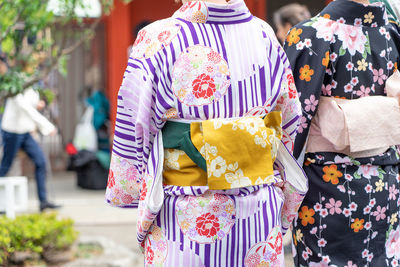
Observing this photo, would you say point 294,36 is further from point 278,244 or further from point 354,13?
point 278,244

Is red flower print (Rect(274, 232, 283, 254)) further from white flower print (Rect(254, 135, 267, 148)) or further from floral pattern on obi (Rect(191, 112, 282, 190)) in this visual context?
white flower print (Rect(254, 135, 267, 148))

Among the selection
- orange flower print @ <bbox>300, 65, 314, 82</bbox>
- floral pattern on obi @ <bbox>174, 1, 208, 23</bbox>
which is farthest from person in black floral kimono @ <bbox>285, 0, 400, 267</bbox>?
floral pattern on obi @ <bbox>174, 1, 208, 23</bbox>

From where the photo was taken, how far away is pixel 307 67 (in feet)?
8.79

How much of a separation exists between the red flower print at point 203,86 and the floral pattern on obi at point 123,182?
430 millimetres

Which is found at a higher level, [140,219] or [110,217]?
[140,219]

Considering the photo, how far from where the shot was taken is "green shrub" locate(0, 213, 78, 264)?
173 inches

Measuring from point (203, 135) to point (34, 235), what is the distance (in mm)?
2954

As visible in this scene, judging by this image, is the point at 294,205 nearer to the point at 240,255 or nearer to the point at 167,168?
the point at 240,255

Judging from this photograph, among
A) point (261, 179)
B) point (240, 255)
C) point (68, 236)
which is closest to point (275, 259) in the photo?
point (240, 255)

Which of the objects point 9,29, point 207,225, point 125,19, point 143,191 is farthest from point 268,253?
point 125,19

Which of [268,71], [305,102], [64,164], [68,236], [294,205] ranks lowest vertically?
[64,164]

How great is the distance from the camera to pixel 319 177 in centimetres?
274

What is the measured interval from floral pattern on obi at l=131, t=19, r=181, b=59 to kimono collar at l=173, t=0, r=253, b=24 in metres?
0.06

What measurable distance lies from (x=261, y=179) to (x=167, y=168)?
0.35 meters
